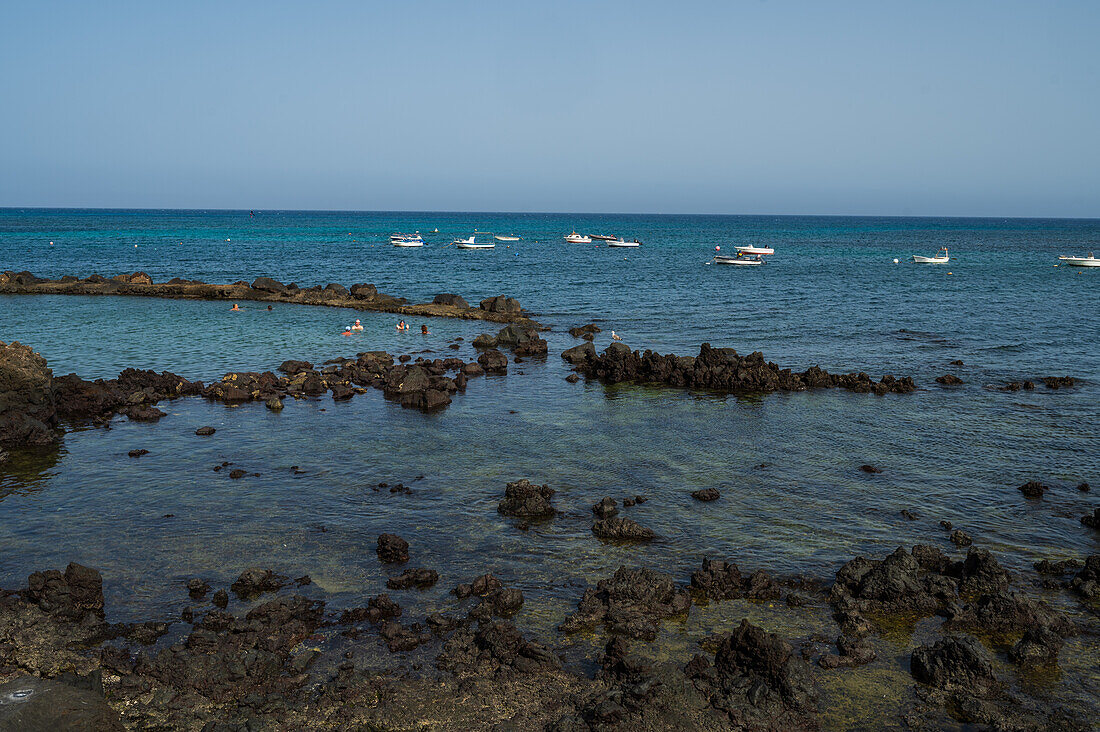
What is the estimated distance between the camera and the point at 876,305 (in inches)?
2557

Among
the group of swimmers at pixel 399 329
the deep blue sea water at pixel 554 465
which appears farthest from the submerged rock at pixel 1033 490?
the group of swimmers at pixel 399 329

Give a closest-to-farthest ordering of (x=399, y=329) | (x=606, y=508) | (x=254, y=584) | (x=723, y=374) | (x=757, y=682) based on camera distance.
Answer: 1. (x=757, y=682)
2. (x=254, y=584)
3. (x=606, y=508)
4. (x=723, y=374)
5. (x=399, y=329)

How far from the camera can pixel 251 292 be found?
214 feet

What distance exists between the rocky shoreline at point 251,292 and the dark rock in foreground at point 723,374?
71.4 ft

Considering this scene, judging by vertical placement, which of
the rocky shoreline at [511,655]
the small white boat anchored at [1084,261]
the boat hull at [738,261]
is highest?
the small white boat anchored at [1084,261]

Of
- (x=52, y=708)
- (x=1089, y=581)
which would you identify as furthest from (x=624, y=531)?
(x=52, y=708)

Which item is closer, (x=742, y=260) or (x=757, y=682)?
(x=757, y=682)

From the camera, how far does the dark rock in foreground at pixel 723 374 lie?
33.9 metres

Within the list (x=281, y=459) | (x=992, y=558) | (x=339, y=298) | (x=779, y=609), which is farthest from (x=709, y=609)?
(x=339, y=298)

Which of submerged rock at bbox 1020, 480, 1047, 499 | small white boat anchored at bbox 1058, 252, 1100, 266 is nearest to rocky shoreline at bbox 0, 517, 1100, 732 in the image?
submerged rock at bbox 1020, 480, 1047, 499

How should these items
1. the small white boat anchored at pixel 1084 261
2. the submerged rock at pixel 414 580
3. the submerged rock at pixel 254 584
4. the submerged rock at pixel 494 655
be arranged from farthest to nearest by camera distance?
the small white boat anchored at pixel 1084 261, the submerged rock at pixel 414 580, the submerged rock at pixel 254 584, the submerged rock at pixel 494 655

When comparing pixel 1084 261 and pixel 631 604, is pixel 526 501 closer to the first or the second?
pixel 631 604

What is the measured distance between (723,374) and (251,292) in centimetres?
4558

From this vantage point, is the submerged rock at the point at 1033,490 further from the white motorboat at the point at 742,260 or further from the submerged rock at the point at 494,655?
the white motorboat at the point at 742,260
